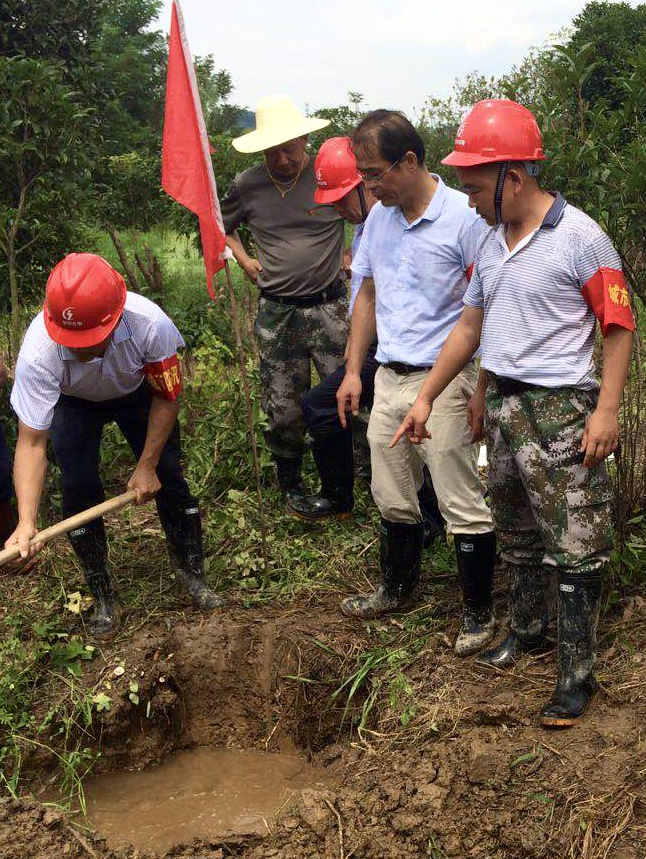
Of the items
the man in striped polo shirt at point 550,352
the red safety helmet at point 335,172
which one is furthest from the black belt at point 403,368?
the red safety helmet at point 335,172

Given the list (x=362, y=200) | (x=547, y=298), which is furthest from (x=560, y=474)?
(x=362, y=200)

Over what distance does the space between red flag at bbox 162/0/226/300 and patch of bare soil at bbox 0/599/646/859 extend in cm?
170

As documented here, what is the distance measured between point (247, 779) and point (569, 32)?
667 inches

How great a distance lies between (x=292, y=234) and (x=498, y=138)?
2214mm

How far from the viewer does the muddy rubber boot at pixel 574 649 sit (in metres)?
3.16

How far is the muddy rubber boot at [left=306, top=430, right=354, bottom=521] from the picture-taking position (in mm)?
4914

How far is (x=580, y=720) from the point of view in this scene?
326 cm

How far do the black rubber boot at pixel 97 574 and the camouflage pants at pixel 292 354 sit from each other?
4.40 ft

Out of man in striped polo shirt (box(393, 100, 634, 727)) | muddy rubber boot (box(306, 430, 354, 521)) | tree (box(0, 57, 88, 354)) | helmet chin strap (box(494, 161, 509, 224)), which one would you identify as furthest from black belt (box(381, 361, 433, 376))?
tree (box(0, 57, 88, 354))

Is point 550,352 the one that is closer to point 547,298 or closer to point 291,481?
point 547,298

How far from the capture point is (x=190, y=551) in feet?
14.4

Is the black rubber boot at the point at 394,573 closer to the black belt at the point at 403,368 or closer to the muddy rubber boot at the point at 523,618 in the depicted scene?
the muddy rubber boot at the point at 523,618

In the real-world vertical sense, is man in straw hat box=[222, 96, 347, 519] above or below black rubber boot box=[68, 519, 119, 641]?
above

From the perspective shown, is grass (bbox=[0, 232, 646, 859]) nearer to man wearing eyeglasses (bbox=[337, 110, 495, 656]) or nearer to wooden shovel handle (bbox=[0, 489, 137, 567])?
man wearing eyeglasses (bbox=[337, 110, 495, 656])
